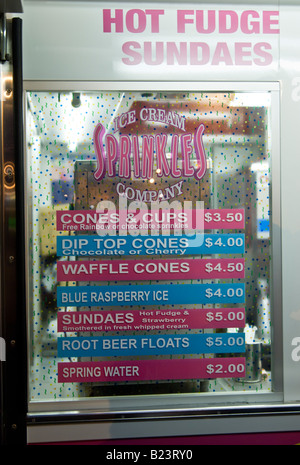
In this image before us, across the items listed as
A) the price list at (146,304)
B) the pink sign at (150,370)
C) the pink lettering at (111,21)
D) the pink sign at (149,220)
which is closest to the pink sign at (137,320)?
the price list at (146,304)

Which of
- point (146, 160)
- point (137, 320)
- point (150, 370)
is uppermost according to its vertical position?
point (146, 160)

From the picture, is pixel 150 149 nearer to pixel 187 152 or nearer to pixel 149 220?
pixel 187 152

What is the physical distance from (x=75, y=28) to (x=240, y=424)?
2.13 meters

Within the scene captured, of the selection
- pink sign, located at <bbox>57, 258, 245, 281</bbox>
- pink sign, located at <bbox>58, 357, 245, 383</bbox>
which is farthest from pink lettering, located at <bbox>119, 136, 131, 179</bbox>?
pink sign, located at <bbox>58, 357, 245, 383</bbox>

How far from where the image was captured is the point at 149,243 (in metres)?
2.18

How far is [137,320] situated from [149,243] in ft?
1.29

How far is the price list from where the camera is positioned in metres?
2.16

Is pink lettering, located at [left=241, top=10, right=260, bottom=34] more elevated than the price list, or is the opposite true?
pink lettering, located at [left=241, top=10, right=260, bottom=34]

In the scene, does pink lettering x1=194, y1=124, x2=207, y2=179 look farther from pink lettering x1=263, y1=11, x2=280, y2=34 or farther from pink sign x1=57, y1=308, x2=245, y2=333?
pink sign x1=57, y1=308, x2=245, y2=333

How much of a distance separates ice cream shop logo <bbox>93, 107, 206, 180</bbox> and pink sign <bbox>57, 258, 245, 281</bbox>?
43 cm

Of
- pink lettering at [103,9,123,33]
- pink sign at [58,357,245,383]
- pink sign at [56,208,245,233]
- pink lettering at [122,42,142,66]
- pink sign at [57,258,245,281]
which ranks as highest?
pink lettering at [103,9,123,33]

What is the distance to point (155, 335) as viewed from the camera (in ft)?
7.16

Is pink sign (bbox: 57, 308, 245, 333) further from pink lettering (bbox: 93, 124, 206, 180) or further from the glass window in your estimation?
pink lettering (bbox: 93, 124, 206, 180)

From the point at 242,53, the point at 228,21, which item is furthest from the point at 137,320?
the point at 228,21
